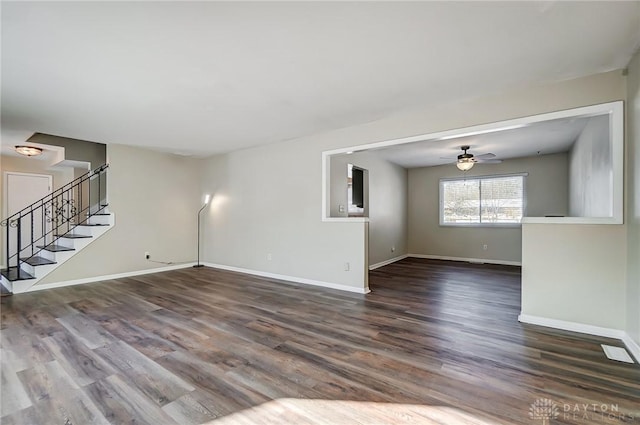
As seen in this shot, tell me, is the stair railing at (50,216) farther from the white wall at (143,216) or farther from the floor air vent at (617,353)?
the floor air vent at (617,353)

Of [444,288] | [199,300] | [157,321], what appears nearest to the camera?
[157,321]

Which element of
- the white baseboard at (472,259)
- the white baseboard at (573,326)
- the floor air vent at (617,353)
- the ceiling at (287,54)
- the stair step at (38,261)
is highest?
the ceiling at (287,54)

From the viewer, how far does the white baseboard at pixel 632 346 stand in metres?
2.32

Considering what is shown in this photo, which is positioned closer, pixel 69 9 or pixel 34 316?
→ pixel 69 9

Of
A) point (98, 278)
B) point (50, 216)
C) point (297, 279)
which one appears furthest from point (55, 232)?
point (297, 279)

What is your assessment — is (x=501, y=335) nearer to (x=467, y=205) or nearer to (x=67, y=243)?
(x=467, y=205)

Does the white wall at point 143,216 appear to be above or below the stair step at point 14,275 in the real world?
above

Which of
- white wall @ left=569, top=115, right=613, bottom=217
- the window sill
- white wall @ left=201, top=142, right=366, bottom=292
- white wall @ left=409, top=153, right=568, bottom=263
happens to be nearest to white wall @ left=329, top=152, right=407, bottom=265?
white wall @ left=409, top=153, right=568, bottom=263

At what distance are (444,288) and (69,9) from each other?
204 inches

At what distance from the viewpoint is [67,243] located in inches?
213

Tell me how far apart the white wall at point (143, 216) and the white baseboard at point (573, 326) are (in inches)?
248

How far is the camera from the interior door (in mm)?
6117

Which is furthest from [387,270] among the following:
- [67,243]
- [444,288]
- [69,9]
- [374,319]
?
[67,243]

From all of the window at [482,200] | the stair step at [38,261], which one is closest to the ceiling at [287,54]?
the stair step at [38,261]
